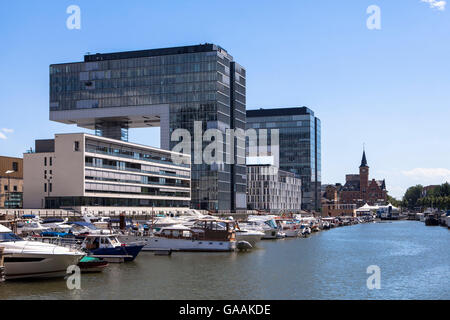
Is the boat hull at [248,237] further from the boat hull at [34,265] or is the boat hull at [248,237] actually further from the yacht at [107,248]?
the boat hull at [34,265]

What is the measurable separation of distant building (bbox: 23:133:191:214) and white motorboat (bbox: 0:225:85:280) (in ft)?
294

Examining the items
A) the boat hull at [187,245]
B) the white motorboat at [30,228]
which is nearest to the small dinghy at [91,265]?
the boat hull at [187,245]

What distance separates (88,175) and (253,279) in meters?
95.6

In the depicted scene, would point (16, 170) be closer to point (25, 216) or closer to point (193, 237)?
point (25, 216)

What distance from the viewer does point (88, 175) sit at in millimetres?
141500

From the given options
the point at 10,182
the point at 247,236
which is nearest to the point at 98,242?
the point at 247,236

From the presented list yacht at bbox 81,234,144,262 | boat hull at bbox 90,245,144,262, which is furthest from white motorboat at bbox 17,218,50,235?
boat hull at bbox 90,245,144,262

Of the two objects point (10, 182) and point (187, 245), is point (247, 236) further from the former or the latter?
point (10, 182)

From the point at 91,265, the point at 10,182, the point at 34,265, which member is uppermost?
the point at 10,182

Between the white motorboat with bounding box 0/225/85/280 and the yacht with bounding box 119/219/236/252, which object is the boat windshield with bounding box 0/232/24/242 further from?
the yacht with bounding box 119/219/236/252

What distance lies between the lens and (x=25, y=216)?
109 meters

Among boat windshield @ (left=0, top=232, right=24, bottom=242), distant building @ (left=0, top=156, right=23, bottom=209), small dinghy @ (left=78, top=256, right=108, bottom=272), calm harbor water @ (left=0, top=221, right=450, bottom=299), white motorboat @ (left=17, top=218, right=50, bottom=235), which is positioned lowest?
calm harbor water @ (left=0, top=221, right=450, bottom=299)

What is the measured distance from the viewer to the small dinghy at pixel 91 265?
5484 cm

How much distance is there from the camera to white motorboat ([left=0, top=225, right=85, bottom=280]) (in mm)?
48781
